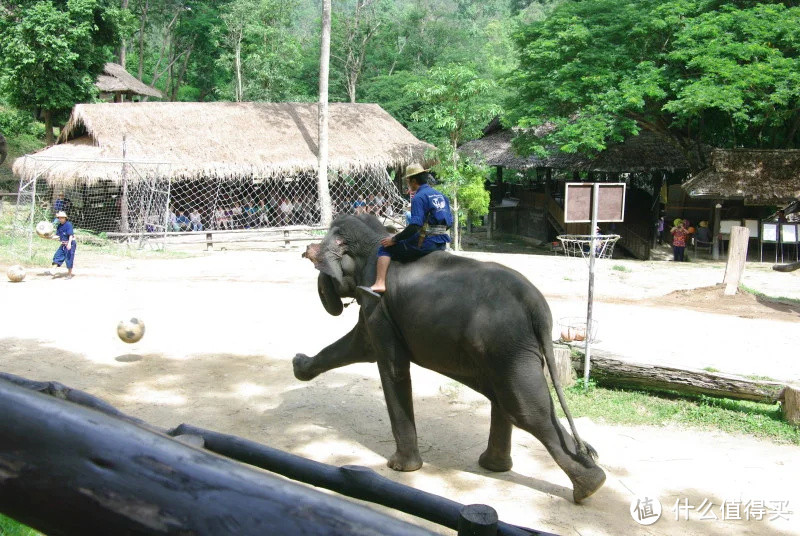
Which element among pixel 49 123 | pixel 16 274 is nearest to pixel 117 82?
pixel 49 123

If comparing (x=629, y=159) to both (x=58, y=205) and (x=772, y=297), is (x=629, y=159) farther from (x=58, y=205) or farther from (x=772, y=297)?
(x=58, y=205)

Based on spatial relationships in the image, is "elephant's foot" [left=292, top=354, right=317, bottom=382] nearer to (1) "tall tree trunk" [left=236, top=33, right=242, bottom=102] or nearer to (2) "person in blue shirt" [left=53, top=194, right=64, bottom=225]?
(2) "person in blue shirt" [left=53, top=194, right=64, bottom=225]

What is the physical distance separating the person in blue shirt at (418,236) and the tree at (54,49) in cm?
2406

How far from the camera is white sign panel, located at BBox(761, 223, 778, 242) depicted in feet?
68.8

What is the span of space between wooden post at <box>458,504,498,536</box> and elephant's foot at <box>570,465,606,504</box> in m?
4.24

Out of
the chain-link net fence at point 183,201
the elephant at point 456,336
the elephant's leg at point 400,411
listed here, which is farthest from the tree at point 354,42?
the elephant's leg at point 400,411

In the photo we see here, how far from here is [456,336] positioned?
595 centimetres

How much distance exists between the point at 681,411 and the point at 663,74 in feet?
53.5

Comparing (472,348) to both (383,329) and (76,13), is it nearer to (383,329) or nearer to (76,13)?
(383,329)

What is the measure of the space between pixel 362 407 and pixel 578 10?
1919 centimetres

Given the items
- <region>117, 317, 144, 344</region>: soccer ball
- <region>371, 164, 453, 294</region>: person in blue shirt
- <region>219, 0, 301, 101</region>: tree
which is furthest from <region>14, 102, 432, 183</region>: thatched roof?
<region>371, 164, 453, 294</region>: person in blue shirt

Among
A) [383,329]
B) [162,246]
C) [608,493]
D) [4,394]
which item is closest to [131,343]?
[383,329]

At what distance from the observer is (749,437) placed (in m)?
7.18

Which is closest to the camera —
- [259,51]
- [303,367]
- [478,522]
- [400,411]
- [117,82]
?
[478,522]
